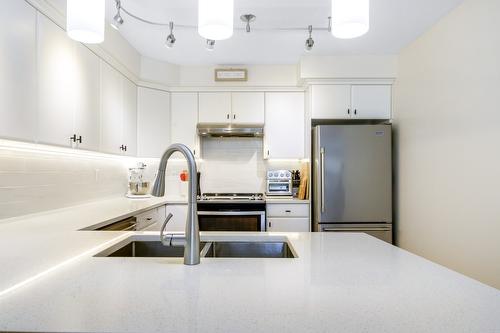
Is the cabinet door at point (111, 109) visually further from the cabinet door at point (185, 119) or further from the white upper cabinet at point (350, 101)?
the white upper cabinet at point (350, 101)

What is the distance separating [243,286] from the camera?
764 millimetres

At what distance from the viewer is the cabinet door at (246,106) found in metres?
3.60

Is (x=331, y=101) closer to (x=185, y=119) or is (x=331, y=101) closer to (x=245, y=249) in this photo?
(x=185, y=119)

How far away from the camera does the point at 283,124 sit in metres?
3.59

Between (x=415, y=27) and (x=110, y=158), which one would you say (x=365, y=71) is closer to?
(x=415, y=27)

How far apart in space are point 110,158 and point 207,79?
1.47m

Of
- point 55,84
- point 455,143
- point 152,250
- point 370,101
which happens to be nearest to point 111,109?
point 55,84

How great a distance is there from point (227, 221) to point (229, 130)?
107 centimetres

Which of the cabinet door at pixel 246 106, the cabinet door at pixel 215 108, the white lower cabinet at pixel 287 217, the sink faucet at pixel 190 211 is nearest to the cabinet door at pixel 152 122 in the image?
the cabinet door at pixel 215 108

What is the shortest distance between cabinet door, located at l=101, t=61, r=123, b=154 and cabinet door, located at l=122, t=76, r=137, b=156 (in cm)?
10

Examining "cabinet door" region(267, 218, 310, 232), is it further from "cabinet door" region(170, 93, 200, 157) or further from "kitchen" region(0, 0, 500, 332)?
"cabinet door" region(170, 93, 200, 157)

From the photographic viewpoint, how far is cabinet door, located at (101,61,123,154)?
262cm

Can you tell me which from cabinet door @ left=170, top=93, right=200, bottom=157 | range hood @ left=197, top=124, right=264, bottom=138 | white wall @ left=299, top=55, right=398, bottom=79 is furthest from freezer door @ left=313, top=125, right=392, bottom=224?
cabinet door @ left=170, top=93, right=200, bottom=157

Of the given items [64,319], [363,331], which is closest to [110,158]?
[64,319]
